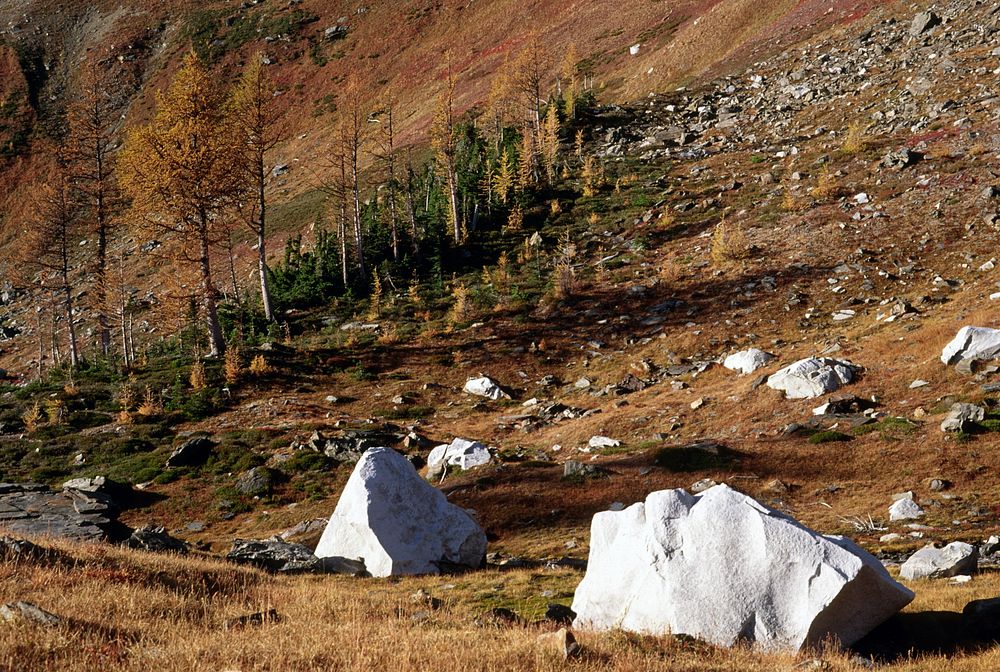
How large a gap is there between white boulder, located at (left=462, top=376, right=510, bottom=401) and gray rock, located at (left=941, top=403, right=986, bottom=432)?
56.5ft

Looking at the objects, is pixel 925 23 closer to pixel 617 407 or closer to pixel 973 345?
pixel 973 345

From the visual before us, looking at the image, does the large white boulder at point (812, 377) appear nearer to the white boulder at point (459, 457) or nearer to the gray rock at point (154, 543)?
the white boulder at point (459, 457)

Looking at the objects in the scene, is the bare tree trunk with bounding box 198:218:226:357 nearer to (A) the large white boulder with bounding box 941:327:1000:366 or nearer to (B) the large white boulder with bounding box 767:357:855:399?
(B) the large white boulder with bounding box 767:357:855:399

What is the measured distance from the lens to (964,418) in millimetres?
18766

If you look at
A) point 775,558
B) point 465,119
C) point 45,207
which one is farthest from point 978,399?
point 465,119

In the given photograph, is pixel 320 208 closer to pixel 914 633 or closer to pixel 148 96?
pixel 148 96

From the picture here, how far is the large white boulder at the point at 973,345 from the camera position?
21.4 metres

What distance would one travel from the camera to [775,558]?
8953 mm

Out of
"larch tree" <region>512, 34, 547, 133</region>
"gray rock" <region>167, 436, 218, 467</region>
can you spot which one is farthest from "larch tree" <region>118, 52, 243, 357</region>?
"larch tree" <region>512, 34, 547, 133</region>

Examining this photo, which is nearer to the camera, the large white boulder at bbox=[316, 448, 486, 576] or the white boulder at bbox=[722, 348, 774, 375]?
the large white boulder at bbox=[316, 448, 486, 576]

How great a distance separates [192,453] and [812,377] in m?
23.9

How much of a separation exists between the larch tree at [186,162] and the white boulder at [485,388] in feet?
45.6

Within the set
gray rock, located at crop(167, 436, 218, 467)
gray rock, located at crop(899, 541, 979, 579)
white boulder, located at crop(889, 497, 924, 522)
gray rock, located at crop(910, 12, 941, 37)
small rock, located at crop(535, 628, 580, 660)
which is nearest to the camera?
small rock, located at crop(535, 628, 580, 660)

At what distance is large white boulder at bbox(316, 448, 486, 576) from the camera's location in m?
15.0
